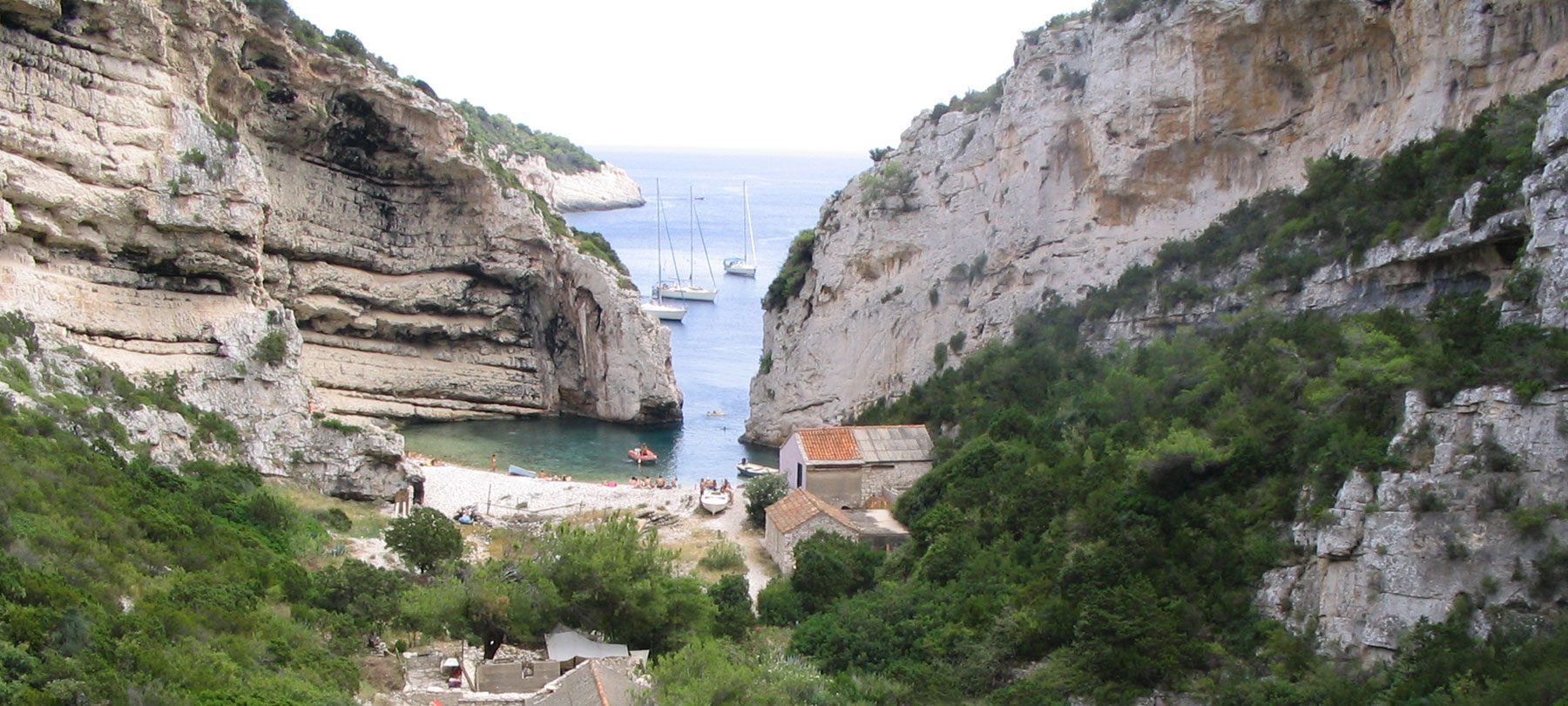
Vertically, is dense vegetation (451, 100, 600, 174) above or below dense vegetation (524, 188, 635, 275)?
above

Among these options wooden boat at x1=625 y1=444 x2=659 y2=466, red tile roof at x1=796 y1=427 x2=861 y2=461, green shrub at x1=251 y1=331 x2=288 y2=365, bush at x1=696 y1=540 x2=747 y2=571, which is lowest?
wooden boat at x1=625 y1=444 x2=659 y2=466

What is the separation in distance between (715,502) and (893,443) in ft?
16.4

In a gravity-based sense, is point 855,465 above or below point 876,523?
above

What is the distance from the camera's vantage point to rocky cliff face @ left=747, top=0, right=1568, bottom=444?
26.0 meters

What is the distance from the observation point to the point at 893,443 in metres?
33.5

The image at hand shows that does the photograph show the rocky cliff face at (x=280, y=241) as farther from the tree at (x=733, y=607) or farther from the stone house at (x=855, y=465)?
the tree at (x=733, y=607)

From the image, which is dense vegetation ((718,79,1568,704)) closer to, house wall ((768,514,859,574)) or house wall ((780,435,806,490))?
house wall ((768,514,859,574))

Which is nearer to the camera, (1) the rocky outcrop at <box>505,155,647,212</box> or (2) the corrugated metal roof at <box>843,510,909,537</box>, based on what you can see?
(2) the corrugated metal roof at <box>843,510,909,537</box>

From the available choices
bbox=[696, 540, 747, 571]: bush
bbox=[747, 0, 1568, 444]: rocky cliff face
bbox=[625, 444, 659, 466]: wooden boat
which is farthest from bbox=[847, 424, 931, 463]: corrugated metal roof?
bbox=[625, 444, 659, 466]: wooden boat

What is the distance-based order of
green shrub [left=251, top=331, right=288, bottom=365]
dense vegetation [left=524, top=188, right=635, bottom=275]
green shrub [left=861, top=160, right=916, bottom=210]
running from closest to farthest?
green shrub [left=251, top=331, right=288, bottom=365] → green shrub [left=861, top=160, right=916, bottom=210] → dense vegetation [left=524, top=188, right=635, bottom=275]

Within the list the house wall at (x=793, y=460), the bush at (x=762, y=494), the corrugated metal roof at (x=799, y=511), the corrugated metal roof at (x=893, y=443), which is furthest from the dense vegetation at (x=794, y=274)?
the corrugated metal roof at (x=799, y=511)

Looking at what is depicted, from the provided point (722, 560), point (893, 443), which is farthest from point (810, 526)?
point (893, 443)

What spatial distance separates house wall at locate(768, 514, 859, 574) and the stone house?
11.8ft

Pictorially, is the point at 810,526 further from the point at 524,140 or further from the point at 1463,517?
the point at 524,140
